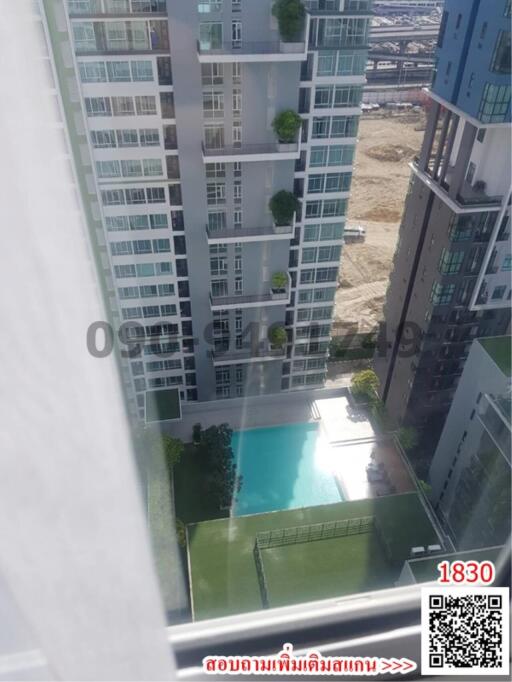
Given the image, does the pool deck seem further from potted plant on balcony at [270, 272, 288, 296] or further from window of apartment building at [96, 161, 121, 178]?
window of apartment building at [96, 161, 121, 178]

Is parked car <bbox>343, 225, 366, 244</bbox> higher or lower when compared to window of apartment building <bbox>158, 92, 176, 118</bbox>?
lower

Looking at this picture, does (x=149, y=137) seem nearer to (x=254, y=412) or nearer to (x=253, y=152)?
(x=253, y=152)

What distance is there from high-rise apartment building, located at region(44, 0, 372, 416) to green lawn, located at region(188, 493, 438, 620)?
2.73ft

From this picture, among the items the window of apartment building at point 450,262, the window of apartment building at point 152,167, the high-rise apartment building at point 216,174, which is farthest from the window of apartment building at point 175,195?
the window of apartment building at point 450,262

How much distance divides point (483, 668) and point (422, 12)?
93.3 inches

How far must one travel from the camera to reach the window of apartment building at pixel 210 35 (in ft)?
7.73

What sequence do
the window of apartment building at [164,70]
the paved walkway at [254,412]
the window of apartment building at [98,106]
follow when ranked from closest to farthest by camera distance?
the window of apartment building at [98,106]
the window of apartment building at [164,70]
the paved walkway at [254,412]

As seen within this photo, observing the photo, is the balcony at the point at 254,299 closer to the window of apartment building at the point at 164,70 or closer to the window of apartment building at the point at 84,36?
the window of apartment building at the point at 164,70

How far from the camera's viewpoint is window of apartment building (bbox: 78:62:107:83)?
6.84 ft

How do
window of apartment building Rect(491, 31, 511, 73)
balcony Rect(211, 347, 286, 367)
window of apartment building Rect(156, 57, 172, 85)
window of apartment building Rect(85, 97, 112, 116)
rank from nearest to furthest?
1. window of apartment building Rect(85, 97, 112, 116)
2. window of apartment building Rect(491, 31, 511, 73)
3. window of apartment building Rect(156, 57, 172, 85)
4. balcony Rect(211, 347, 286, 367)

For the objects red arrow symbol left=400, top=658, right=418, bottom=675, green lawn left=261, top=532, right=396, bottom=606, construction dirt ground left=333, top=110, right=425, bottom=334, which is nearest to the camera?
red arrow symbol left=400, top=658, right=418, bottom=675

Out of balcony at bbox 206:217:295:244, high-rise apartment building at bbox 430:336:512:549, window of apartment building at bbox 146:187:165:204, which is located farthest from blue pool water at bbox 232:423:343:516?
window of apartment building at bbox 146:187:165:204

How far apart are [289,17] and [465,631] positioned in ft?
8.34

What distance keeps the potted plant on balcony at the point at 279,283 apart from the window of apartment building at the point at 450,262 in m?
0.98
